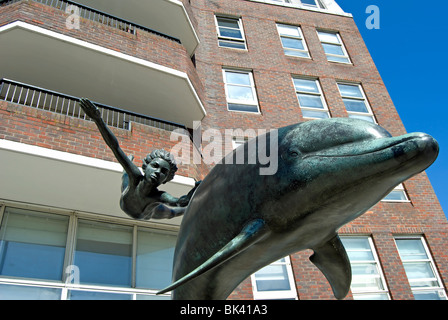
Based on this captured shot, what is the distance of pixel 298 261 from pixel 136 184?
28.4ft

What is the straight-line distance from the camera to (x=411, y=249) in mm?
11922

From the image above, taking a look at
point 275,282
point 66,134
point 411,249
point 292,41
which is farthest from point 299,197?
point 292,41

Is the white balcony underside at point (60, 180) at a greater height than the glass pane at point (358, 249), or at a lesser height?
greater

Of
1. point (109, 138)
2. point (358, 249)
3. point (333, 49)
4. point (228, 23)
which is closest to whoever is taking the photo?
point (109, 138)

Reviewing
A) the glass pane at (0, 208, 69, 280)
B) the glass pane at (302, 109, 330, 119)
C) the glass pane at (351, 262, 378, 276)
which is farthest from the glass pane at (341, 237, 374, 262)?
the glass pane at (0, 208, 69, 280)

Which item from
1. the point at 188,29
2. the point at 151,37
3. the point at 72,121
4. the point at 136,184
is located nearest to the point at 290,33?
the point at 188,29

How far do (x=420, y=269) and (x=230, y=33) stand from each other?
1225cm

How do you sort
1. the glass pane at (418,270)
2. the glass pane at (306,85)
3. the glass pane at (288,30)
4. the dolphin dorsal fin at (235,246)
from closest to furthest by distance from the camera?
the dolphin dorsal fin at (235,246) → the glass pane at (418,270) → the glass pane at (306,85) → the glass pane at (288,30)

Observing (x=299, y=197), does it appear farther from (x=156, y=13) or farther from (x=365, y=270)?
(x=156, y=13)

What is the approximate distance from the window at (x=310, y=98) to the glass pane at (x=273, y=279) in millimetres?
6524

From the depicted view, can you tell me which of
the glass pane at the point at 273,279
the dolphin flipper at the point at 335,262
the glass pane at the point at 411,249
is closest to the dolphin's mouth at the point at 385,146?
the dolphin flipper at the point at 335,262

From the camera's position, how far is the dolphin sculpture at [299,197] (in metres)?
1.57

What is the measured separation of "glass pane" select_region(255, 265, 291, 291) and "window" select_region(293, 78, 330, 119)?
6.52 metres

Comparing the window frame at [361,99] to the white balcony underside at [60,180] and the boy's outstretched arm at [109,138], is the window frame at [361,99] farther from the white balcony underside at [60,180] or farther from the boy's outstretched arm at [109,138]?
the boy's outstretched arm at [109,138]
